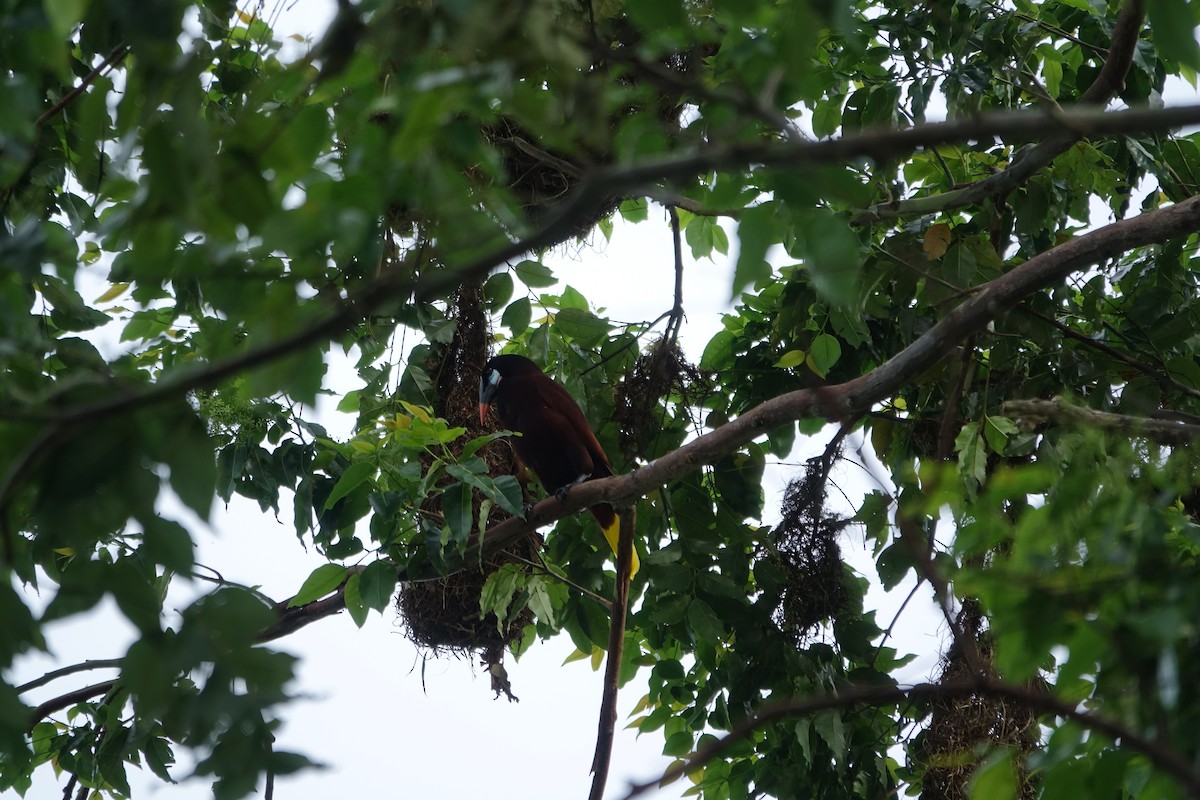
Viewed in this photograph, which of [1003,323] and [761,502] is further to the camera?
[761,502]

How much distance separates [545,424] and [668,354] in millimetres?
673

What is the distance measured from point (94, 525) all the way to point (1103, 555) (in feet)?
2.89

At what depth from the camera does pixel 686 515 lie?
3.19m

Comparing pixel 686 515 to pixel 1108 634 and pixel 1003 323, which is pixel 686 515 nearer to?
pixel 1003 323

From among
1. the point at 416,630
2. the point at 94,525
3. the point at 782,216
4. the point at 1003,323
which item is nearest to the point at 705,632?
the point at 416,630

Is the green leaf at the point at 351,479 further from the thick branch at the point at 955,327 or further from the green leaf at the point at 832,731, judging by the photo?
the green leaf at the point at 832,731

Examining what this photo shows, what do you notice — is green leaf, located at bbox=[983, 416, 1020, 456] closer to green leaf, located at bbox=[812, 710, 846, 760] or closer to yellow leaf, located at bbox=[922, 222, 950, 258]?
yellow leaf, located at bbox=[922, 222, 950, 258]

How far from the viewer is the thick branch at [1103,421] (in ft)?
4.88

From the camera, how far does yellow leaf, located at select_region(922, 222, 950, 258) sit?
2.80 meters

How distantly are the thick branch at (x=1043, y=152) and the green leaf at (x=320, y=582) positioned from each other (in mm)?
1502

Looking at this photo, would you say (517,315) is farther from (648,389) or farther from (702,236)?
(702,236)

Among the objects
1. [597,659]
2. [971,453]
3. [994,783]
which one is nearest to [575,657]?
[597,659]

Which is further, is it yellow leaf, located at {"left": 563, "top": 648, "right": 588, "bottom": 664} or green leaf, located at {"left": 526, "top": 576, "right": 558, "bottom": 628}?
yellow leaf, located at {"left": 563, "top": 648, "right": 588, "bottom": 664}

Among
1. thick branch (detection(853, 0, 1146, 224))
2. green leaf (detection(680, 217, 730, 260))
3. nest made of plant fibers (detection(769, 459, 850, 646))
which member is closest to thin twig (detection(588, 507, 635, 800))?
nest made of plant fibers (detection(769, 459, 850, 646))
